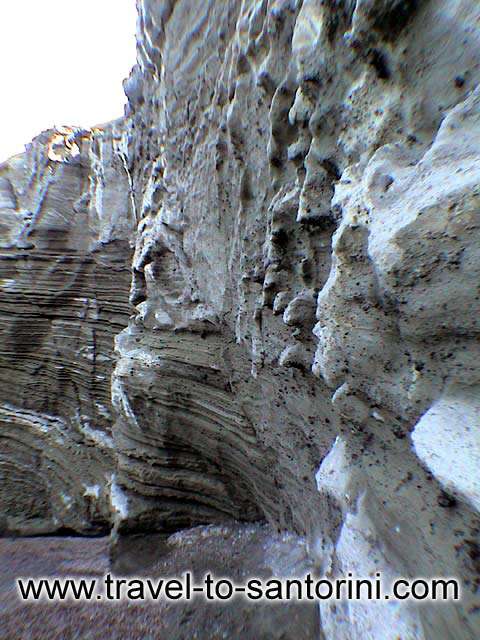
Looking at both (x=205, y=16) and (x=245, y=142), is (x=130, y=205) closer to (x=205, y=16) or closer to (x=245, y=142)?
(x=205, y=16)

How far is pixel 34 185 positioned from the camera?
16.2 feet

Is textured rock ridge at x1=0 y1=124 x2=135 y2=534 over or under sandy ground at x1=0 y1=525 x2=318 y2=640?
over

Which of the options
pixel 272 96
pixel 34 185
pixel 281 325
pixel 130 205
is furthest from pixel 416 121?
pixel 34 185

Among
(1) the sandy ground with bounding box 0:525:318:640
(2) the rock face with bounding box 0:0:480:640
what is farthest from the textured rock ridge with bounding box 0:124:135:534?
(1) the sandy ground with bounding box 0:525:318:640

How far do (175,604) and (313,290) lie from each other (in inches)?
63.7

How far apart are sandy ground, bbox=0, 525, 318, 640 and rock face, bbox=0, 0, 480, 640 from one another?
154 millimetres

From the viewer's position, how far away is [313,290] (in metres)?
1.37

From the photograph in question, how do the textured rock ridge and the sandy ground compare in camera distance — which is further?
the textured rock ridge

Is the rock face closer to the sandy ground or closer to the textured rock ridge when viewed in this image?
the sandy ground

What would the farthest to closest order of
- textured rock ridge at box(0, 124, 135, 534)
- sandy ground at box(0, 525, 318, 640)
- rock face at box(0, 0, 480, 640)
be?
textured rock ridge at box(0, 124, 135, 534), sandy ground at box(0, 525, 318, 640), rock face at box(0, 0, 480, 640)

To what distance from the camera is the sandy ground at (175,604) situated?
1.55 metres

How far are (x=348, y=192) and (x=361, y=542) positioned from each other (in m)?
1.00

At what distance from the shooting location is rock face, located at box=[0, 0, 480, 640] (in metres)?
0.78

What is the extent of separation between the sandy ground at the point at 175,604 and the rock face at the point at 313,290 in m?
0.15
